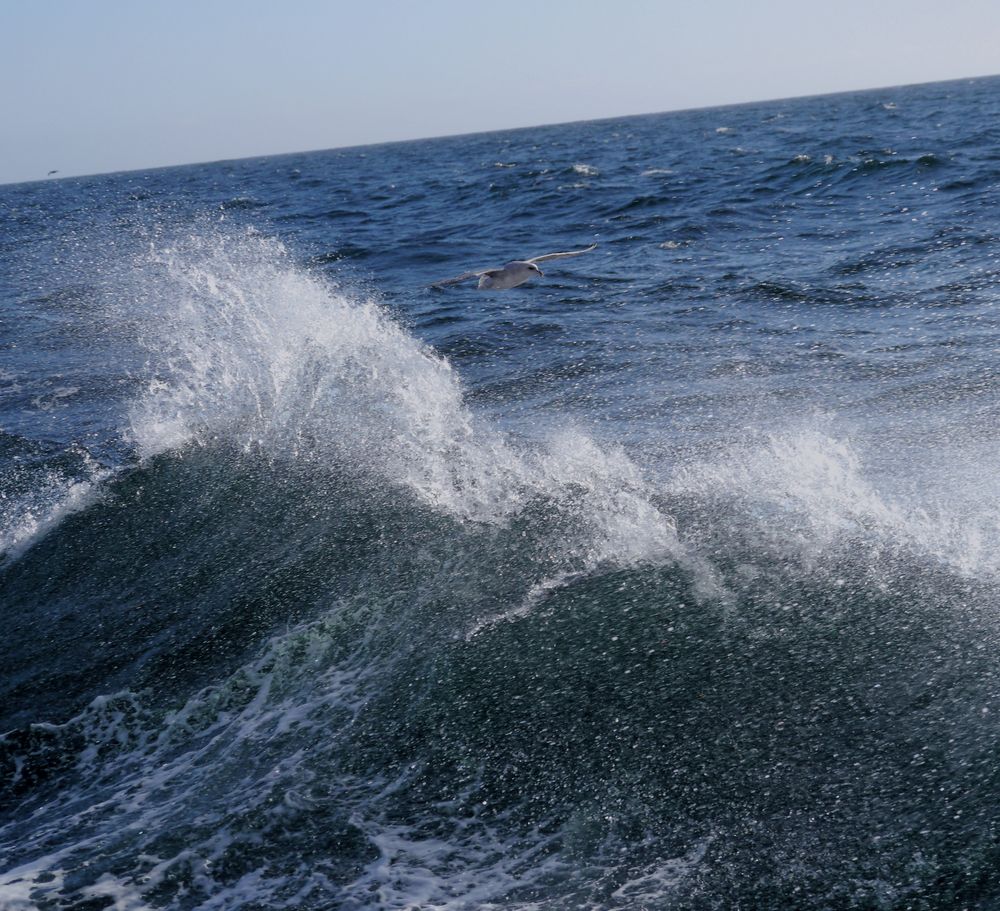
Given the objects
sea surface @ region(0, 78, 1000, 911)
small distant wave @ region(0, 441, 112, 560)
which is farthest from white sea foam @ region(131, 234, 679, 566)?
small distant wave @ region(0, 441, 112, 560)

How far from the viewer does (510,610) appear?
5961 mm

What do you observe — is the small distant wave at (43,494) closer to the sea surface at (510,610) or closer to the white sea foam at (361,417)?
the sea surface at (510,610)

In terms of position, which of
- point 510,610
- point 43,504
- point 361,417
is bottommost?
point 510,610

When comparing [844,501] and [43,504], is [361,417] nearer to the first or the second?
[43,504]

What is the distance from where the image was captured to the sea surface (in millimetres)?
4203

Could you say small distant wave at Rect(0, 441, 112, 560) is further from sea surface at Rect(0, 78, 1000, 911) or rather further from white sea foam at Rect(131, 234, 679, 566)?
white sea foam at Rect(131, 234, 679, 566)

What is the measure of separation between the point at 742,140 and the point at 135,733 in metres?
43.5

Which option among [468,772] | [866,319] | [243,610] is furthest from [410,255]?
[468,772]

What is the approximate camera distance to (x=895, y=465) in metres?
7.50

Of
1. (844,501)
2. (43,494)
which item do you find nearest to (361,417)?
(43,494)

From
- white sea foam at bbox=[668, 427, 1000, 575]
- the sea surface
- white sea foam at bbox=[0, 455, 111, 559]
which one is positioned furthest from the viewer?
white sea foam at bbox=[0, 455, 111, 559]

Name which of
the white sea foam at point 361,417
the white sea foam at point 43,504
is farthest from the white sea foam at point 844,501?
the white sea foam at point 43,504

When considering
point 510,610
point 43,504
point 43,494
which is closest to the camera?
point 510,610

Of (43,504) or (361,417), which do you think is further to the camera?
(361,417)
